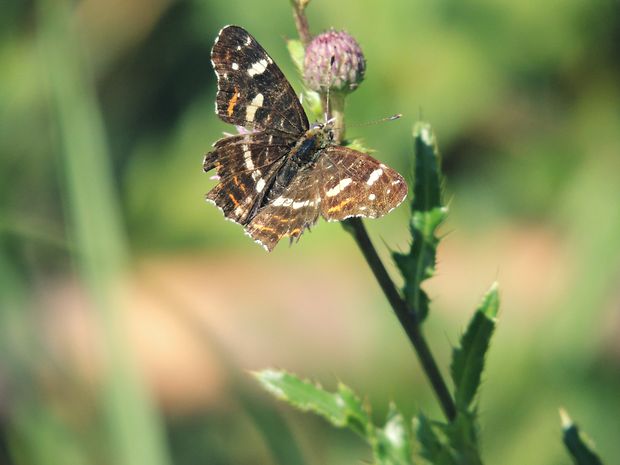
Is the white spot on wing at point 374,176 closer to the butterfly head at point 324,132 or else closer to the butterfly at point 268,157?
the butterfly at point 268,157

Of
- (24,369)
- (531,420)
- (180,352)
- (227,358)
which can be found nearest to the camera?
(227,358)

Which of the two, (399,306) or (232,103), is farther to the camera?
(232,103)

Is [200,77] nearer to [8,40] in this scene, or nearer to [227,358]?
[8,40]

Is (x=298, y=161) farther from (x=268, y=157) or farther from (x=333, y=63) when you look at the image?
(x=333, y=63)

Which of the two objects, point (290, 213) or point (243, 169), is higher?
point (243, 169)

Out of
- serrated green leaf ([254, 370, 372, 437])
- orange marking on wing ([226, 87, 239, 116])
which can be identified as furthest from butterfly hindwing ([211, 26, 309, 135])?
serrated green leaf ([254, 370, 372, 437])

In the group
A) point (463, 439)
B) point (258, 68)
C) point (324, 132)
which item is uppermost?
point (258, 68)

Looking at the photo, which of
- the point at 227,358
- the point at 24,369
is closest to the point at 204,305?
the point at 24,369

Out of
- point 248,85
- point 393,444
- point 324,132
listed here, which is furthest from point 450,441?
point 248,85
